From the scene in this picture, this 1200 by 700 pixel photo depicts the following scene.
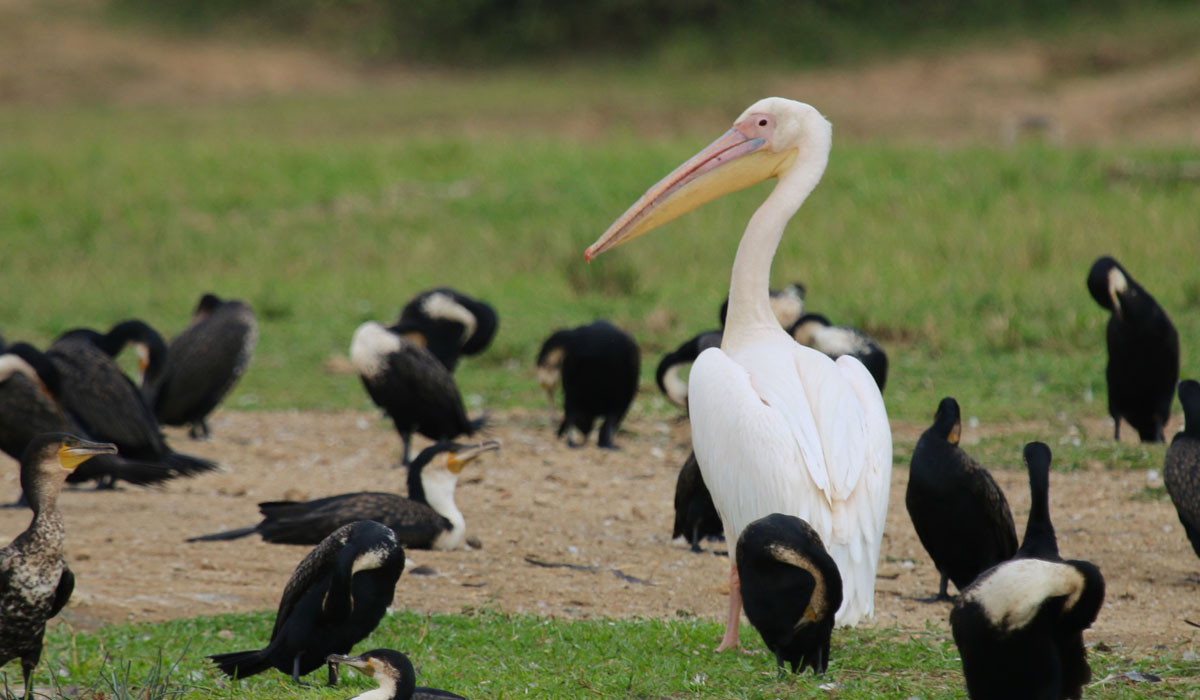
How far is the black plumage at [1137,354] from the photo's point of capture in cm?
775

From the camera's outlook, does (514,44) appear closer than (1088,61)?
No

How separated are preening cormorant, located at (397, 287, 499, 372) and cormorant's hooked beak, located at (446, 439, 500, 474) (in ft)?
9.63

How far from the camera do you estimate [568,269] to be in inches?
503

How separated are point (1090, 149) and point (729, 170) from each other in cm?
1171

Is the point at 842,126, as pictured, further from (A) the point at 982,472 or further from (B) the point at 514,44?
(A) the point at 982,472

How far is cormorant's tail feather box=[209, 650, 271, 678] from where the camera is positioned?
174 inches

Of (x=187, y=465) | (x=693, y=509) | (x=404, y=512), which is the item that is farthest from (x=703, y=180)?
(x=187, y=465)

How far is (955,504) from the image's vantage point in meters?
5.13

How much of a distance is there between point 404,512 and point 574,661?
1.68 meters

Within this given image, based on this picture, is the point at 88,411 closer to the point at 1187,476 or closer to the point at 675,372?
the point at 675,372

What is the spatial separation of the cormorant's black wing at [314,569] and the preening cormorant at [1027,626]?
74.4 inches

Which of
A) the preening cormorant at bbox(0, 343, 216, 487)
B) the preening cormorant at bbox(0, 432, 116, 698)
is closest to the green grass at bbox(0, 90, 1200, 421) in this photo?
the preening cormorant at bbox(0, 343, 216, 487)

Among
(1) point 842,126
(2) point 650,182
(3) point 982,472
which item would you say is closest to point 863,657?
(3) point 982,472

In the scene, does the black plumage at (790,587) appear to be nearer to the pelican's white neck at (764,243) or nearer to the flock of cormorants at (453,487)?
the flock of cormorants at (453,487)
